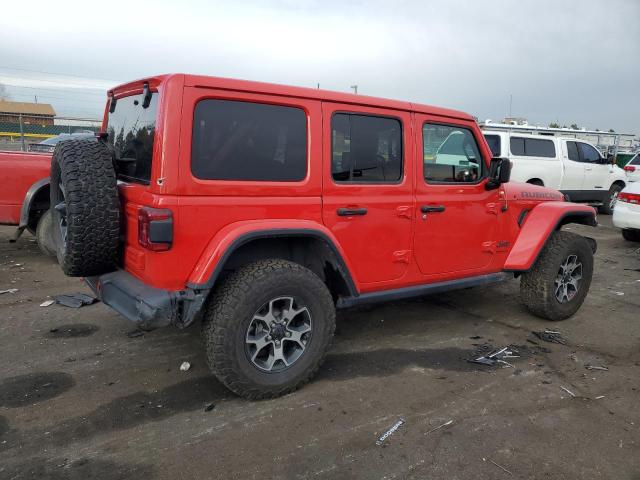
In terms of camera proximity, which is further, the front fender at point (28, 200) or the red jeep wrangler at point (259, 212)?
the front fender at point (28, 200)

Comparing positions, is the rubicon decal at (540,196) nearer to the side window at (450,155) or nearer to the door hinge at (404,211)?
the side window at (450,155)

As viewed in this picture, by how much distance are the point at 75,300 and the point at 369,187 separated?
3.35 m

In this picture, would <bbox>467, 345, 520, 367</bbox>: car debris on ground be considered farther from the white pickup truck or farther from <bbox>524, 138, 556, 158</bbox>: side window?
<bbox>524, 138, 556, 158</bbox>: side window

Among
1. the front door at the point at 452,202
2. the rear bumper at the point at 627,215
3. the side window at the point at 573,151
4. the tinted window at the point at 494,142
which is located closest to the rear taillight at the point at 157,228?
the front door at the point at 452,202

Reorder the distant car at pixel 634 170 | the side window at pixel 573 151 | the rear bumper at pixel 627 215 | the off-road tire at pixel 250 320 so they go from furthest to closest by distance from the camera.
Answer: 1. the distant car at pixel 634 170
2. the side window at pixel 573 151
3. the rear bumper at pixel 627 215
4. the off-road tire at pixel 250 320

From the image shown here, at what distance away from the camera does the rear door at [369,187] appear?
333cm

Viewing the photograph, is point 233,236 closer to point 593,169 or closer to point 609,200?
point 593,169

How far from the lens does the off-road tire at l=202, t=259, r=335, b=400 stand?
9.51 feet

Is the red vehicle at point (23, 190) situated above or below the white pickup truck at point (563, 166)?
below

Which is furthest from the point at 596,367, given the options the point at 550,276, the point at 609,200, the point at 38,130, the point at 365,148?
the point at 38,130

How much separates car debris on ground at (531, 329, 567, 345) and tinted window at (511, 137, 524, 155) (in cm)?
724

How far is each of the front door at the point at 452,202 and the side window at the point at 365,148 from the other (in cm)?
22

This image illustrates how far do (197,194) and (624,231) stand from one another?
29.9 feet

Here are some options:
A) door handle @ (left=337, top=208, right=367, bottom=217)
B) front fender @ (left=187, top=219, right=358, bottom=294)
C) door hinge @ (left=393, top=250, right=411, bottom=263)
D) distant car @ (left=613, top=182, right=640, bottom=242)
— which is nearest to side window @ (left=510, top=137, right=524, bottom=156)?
distant car @ (left=613, top=182, right=640, bottom=242)
